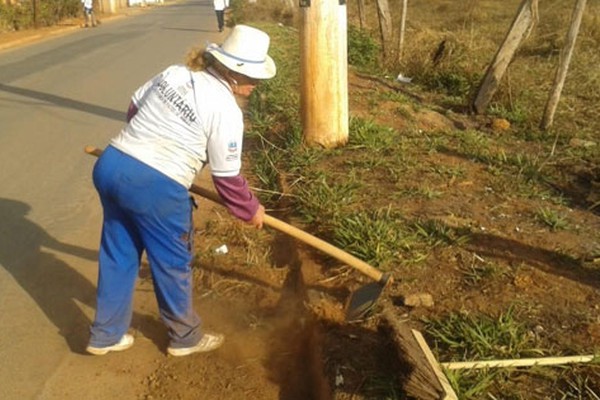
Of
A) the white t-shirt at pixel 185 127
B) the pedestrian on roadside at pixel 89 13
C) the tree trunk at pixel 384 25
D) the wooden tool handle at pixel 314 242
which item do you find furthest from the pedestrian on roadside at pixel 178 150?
the pedestrian on roadside at pixel 89 13

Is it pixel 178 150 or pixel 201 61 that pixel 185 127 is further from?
pixel 201 61

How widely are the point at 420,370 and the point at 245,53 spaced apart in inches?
63.4

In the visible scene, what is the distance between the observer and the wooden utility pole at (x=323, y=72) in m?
5.61

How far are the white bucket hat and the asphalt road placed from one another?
1689 millimetres

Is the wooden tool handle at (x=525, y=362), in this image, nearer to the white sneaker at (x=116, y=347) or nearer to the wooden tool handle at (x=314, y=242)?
the wooden tool handle at (x=314, y=242)

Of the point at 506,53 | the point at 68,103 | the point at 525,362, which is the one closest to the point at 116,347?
the point at 525,362

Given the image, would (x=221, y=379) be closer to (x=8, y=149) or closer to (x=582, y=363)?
(x=582, y=363)

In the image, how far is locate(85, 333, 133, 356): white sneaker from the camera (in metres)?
3.37

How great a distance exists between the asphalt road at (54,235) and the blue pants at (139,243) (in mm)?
266

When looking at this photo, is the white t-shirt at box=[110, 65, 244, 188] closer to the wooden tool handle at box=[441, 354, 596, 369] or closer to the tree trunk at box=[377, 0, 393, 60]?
the wooden tool handle at box=[441, 354, 596, 369]

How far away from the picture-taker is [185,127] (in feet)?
9.52

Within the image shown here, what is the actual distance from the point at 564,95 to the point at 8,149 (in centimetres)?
707

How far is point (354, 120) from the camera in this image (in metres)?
6.43

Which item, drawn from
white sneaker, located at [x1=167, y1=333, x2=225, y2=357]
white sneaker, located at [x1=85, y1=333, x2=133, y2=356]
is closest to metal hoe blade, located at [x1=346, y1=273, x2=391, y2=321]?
white sneaker, located at [x1=167, y1=333, x2=225, y2=357]
